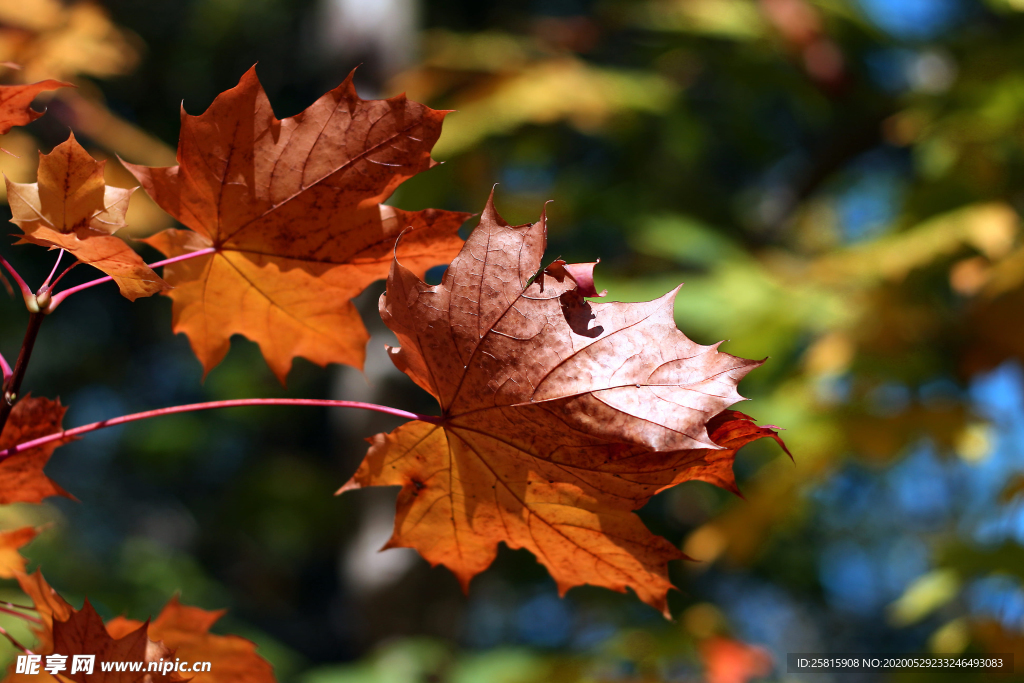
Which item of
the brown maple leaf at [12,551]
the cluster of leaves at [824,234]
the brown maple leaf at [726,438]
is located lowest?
the cluster of leaves at [824,234]

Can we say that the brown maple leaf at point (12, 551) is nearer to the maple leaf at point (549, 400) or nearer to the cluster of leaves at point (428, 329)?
the cluster of leaves at point (428, 329)

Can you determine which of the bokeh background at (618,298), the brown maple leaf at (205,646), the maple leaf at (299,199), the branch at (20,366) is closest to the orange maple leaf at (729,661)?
the bokeh background at (618,298)

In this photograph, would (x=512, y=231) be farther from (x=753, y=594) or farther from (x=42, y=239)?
(x=753, y=594)

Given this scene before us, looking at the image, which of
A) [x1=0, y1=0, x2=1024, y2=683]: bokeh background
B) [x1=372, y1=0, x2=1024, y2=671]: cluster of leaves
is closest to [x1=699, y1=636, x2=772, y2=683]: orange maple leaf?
Result: [x1=0, y1=0, x2=1024, y2=683]: bokeh background

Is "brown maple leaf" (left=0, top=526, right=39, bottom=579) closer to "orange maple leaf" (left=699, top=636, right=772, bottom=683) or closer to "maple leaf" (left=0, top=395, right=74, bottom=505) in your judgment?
"maple leaf" (left=0, top=395, right=74, bottom=505)

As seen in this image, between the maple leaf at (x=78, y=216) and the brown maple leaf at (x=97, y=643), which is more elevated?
the maple leaf at (x=78, y=216)

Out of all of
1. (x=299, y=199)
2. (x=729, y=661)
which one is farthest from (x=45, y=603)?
(x=729, y=661)

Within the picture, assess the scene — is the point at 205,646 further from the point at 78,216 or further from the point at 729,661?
the point at 729,661
